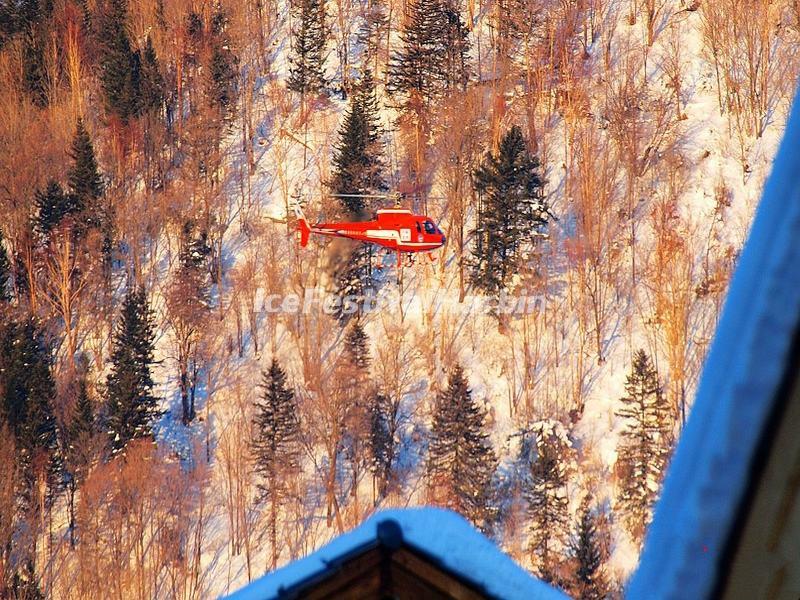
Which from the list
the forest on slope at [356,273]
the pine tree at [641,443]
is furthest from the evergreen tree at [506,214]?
the pine tree at [641,443]

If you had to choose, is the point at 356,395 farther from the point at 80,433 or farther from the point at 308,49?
the point at 308,49

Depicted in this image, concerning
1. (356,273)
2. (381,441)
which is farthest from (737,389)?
(356,273)

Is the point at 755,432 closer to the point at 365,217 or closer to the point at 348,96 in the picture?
the point at 365,217

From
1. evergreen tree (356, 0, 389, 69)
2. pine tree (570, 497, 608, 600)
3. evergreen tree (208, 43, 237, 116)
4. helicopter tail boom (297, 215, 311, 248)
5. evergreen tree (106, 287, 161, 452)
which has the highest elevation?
evergreen tree (356, 0, 389, 69)

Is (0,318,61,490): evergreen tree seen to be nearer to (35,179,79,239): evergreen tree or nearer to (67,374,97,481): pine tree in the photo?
(67,374,97,481): pine tree

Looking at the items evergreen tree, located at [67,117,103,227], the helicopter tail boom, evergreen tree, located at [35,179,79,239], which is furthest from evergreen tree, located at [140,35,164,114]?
the helicopter tail boom

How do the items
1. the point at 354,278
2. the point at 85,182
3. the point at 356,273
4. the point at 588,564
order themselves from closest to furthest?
the point at 588,564, the point at 354,278, the point at 356,273, the point at 85,182

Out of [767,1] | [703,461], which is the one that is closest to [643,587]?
[703,461]
